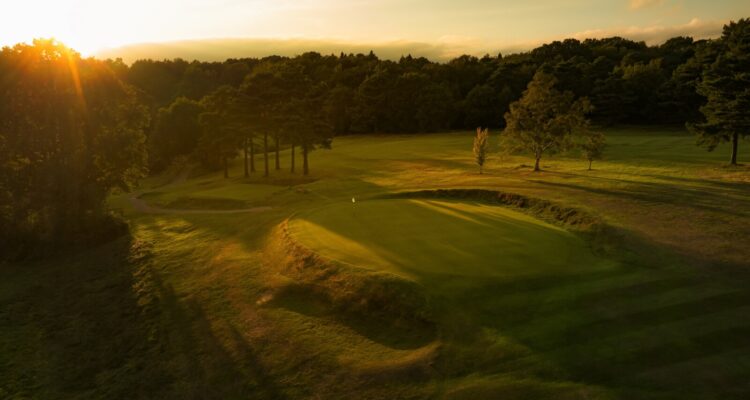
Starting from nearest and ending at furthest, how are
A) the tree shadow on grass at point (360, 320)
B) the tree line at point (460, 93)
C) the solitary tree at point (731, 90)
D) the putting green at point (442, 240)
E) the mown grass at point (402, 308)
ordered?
the mown grass at point (402, 308), the tree shadow on grass at point (360, 320), the putting green at point (442, 240), the solitary tree at point (731, 90), the tree line at point (460, 93)

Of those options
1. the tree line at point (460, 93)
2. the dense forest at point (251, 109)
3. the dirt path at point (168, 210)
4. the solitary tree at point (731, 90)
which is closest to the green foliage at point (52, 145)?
the dense forest at point (251, 109)

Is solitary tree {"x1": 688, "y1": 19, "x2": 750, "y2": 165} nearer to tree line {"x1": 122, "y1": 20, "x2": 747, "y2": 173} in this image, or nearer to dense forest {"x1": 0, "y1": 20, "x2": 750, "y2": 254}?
dense forest {"x1": 0, "y1": 20, "x2": 750, "y2": 254}

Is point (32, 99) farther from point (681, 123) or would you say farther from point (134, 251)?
point (681, 123)

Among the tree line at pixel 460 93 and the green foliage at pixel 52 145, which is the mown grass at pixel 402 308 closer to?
the green foliage at pixel 52 145

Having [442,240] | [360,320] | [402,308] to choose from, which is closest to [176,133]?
[442,240]

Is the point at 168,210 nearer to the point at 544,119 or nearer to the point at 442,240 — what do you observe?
the point at 442,240

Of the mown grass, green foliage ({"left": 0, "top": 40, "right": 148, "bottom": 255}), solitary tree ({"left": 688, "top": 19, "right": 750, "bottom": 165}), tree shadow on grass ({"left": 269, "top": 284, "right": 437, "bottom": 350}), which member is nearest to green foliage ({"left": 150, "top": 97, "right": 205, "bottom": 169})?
green foliage ({"left": 0, "top": 40, "right": 148, "bottom": 255})
